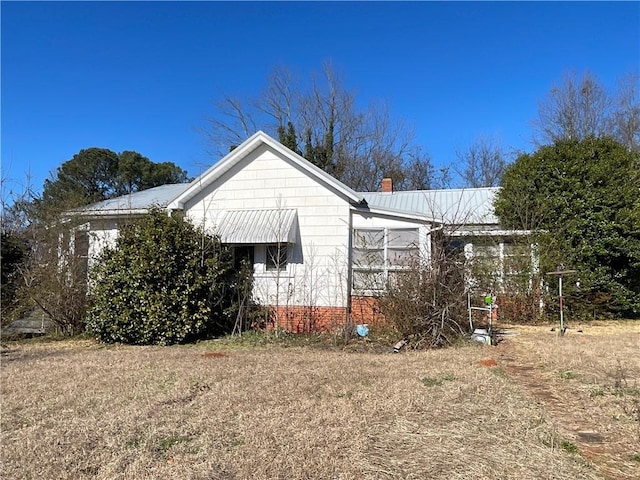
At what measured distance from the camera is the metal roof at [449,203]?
51.4 ft

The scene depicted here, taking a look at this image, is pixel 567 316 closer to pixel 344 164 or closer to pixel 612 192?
pixel 612 192

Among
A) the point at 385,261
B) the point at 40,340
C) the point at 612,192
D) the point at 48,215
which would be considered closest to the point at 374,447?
the point at 385,261

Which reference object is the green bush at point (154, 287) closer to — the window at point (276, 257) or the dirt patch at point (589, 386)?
the window at point (276, 257)

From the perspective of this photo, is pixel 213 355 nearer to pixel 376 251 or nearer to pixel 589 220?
pixel 376 251

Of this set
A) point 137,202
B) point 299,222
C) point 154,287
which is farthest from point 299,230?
point 137,202

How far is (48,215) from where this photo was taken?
42.4ft

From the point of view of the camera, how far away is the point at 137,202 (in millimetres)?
16344

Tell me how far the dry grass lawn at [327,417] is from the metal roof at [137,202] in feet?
19.7

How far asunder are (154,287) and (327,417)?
283 inches

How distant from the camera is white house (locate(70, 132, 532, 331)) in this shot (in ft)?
41.7

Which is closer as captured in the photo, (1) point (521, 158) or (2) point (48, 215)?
(2) point (48, 215)

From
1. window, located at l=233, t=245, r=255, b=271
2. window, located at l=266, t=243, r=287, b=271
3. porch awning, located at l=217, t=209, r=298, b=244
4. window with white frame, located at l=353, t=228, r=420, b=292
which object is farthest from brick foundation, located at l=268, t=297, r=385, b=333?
porch awning, located at l=217, t=209, r=298, b=244

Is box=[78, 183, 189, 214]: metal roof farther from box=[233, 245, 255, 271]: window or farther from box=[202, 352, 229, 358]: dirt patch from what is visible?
box=[202, 352, 229, 358]: dirt patch

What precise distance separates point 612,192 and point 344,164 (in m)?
19.4
